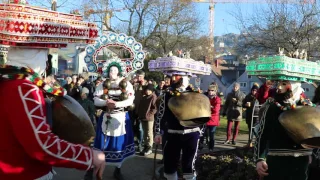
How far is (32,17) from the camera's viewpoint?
2057 millimetres

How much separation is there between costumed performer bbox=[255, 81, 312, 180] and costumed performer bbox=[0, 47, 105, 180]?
1.87m

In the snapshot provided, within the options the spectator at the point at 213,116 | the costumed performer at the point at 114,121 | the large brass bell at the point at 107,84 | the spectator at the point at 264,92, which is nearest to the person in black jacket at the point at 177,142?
the costumed performer at the point at 114,121

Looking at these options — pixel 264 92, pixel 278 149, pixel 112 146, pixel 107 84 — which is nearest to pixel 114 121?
pixel 112 146

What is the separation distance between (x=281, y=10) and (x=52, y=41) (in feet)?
43.8

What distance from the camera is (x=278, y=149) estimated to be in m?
3.25

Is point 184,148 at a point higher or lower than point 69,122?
lower

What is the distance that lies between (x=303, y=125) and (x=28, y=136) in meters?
2.27

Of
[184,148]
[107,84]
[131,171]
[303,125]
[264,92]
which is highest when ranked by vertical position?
[107,84]

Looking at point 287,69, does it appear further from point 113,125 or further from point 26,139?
point 113,125

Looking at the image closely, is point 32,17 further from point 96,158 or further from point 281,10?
point 281,10

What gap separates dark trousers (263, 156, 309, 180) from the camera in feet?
10.7

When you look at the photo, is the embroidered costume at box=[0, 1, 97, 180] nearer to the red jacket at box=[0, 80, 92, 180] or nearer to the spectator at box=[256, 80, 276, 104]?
the red jacket at box=[0, 80, 92, 180]

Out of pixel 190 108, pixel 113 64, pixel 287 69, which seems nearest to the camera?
pixel 287 69

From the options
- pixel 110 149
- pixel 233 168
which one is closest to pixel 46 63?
pixel 110 149
